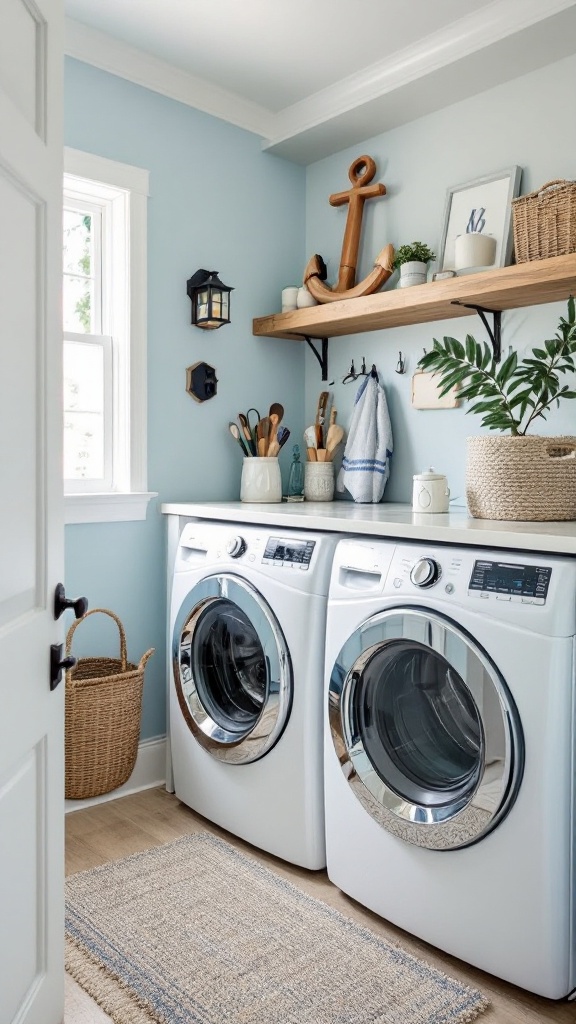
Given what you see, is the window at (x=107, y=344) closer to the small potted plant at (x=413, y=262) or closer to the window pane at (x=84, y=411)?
the window pane at (x=84, y=411)

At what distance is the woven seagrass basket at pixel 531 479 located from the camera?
1959mm

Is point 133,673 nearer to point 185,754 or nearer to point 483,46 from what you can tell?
point 185,754

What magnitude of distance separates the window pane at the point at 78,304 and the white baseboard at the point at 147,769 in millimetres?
1500

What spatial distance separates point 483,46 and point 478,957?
2.46 m

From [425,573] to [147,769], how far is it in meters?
1.52

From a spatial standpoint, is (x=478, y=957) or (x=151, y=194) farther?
(x=151, y=194)

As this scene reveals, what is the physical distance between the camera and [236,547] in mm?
2320

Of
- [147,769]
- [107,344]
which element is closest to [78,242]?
[107,344]

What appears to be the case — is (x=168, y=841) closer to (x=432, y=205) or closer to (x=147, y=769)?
(x=147, y=769)

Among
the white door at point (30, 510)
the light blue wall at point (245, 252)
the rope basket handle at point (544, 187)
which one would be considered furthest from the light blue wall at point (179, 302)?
the white door at point (30, 510)

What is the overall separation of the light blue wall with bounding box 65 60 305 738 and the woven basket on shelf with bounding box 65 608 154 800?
13 cm

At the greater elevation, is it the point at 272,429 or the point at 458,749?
the point at 272,429

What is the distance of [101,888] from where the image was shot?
2.09 m

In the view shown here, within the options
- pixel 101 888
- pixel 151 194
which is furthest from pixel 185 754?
pixel 151 194
